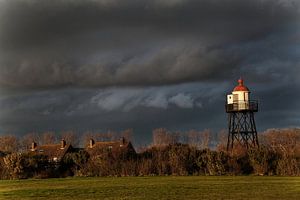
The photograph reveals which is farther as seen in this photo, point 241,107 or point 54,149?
point 54,149

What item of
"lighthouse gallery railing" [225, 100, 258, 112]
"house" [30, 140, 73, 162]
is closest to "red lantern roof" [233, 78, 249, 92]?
"lighthouse gallery railing" [225, 100, 258, 112]

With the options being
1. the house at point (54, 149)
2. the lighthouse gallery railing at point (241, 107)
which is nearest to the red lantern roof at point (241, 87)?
the lighthouse gallery railing at point (241, 107)

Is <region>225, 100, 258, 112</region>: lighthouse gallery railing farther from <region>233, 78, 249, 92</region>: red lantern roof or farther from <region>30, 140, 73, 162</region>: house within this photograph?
<region>30, 140, 73, 162</region>: house

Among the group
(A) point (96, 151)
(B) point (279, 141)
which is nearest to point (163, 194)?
(A) point (96, 151)

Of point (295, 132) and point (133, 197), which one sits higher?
point (295, 132)

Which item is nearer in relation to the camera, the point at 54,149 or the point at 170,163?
the point at 170,163

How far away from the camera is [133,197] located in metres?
22.9

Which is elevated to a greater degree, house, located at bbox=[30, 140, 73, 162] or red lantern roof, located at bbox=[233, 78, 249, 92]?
red lantern roof, located at bbox=[233, 78, 249, 92]

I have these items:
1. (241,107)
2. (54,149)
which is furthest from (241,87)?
(54,149)

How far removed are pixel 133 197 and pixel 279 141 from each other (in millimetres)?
56666

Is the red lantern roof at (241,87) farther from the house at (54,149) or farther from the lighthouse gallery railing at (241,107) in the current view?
the house at (54,149)

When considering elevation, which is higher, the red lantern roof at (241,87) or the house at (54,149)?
the red lantern roof at (241,87)

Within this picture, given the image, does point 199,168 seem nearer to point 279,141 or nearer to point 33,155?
point 33,155

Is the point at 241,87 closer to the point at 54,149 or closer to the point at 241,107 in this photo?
the point at 241,107
